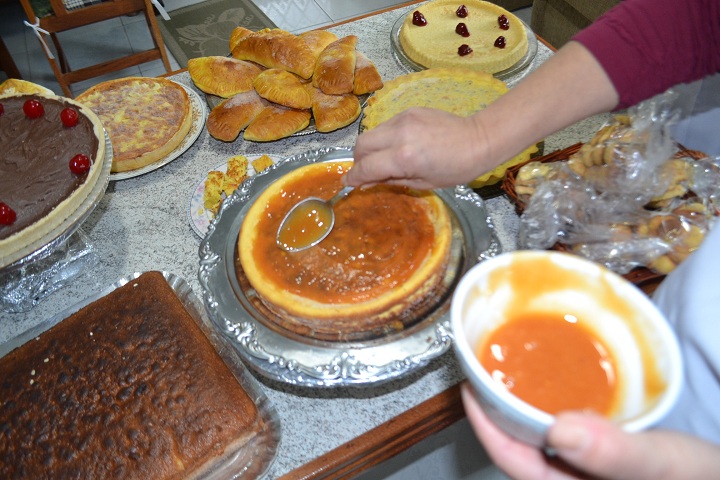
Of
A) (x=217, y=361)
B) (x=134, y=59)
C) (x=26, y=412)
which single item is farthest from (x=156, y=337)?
(x=134, y=59)

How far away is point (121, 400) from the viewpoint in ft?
2.76

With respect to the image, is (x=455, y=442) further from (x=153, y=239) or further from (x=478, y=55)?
(x=478, y=55)

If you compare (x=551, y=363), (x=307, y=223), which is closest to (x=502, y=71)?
(x=307, y=223)

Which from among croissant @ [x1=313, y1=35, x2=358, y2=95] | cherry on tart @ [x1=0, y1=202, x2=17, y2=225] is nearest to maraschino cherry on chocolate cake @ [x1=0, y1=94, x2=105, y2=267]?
cherry on tart @ [x1=0, y1=202, x2=17, y2=225]

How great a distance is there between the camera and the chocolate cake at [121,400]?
79 centimetres

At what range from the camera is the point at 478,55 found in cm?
161

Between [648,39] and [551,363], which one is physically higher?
[648,39]

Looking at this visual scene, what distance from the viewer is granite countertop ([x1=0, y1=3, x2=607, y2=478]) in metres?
0.95

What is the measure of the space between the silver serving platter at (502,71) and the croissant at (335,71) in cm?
21

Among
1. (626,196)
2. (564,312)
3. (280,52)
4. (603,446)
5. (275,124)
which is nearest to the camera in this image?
(603,446)

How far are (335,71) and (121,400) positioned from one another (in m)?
0.99

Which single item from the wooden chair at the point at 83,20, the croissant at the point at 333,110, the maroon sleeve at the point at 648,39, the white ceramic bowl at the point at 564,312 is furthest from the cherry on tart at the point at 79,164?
the wooden chair at the point at 83,20

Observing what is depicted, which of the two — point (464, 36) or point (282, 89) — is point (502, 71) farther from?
point (282, 89)

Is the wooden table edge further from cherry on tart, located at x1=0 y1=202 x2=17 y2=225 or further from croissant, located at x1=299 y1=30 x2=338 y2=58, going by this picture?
croissant, located at x1=299 y1=30 x2=338 y2=58
